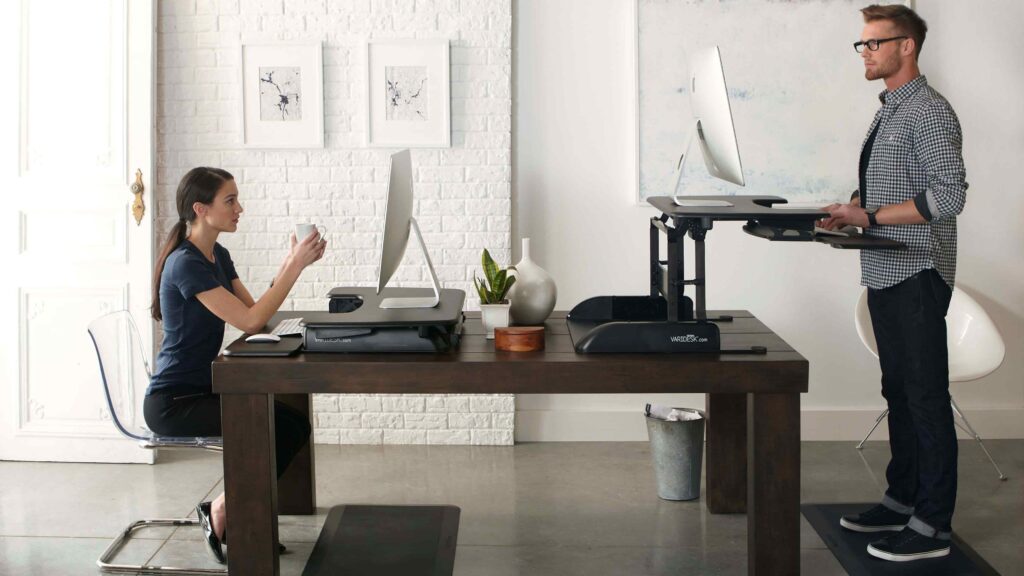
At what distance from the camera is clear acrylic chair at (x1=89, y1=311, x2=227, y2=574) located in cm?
353

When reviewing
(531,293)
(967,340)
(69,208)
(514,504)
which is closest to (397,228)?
(531,293)

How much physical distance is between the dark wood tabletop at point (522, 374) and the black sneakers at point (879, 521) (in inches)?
37.4

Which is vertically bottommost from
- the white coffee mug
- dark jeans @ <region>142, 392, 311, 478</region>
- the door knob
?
dark jeans @ <region>142, 392, 311, 478</region>

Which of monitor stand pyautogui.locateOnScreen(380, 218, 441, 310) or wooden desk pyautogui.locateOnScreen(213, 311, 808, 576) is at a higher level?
monitor stand pyautogui.locateOnScreen(380, 218, 441, 310)

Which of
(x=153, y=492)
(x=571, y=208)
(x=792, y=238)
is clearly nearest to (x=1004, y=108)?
(x=571, y=208)

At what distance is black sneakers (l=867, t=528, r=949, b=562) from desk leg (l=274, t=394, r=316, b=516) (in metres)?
1.94

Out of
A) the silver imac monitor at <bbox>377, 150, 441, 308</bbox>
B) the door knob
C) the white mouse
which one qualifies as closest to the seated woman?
the white mouse

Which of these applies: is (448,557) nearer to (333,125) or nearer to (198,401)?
(198,401)

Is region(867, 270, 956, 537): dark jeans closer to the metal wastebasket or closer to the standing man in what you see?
the standing man

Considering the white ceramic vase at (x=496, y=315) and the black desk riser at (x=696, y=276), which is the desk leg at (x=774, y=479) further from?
the white ceramic vase at (x=496, y=315)

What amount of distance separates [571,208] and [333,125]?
1096 millimetres

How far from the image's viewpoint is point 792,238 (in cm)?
307

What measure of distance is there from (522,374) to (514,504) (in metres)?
1.24

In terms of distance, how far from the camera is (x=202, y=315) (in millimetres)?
3592
